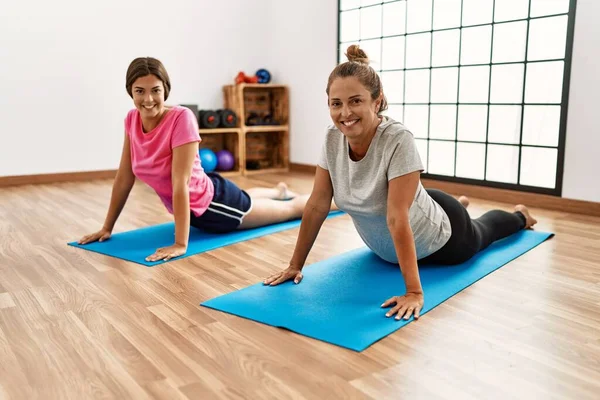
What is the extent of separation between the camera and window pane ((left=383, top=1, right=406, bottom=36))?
449cm

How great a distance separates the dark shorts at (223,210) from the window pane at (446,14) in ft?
7.53

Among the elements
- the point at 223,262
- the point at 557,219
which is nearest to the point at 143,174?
the point at 223,262

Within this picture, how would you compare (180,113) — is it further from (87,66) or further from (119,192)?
(87,66)

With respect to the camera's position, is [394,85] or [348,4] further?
[348,4]

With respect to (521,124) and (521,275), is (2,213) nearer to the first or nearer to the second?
(521,275)

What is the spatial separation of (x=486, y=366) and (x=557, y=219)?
81.8 inches

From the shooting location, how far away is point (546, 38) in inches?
→ 141

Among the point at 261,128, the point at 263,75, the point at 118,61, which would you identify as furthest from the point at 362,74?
the point at 263,75

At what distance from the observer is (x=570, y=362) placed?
141 centimetres

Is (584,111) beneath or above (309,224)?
above

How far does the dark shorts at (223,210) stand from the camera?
2.71 metres

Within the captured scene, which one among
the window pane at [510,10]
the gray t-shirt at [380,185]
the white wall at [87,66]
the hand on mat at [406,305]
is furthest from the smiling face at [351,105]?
the white wall at [87,66]

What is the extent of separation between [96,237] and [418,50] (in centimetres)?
293

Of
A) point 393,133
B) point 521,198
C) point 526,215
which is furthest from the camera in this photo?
point 521,198
